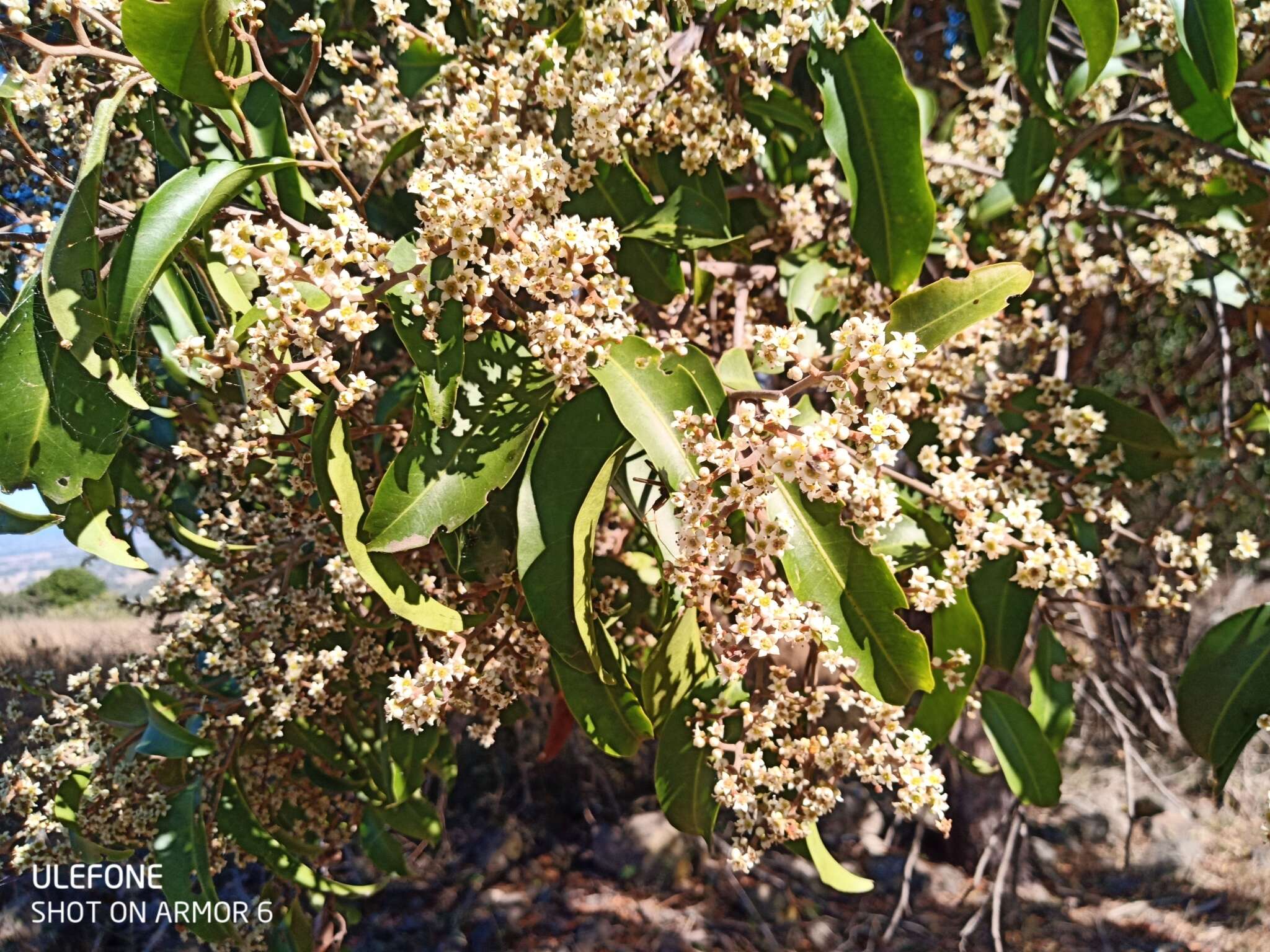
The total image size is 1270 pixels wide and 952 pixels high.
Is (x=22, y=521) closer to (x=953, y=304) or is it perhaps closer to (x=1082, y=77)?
(x=953, y=304)

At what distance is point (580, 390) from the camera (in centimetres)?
104

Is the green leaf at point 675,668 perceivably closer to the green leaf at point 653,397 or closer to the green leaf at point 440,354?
the green leaf at point 653,397

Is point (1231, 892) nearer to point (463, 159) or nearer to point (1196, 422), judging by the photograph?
point (1196, 422)

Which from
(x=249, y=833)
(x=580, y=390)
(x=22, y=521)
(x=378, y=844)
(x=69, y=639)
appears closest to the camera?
(x=580, y=390)

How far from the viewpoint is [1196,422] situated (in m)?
2.40

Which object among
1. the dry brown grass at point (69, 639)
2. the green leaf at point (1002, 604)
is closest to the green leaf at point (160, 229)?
the green leaf at point (1002, 604)

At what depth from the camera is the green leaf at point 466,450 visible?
0.92 metres

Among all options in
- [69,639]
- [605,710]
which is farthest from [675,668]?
[69,639]

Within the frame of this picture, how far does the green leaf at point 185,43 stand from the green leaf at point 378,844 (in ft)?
4.29

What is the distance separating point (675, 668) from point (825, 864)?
369 millimetres

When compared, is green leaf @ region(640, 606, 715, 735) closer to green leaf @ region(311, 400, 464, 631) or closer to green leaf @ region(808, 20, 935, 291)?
green leaf @ region(311, 400, 464, 631)

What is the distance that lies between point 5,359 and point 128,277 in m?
0.19

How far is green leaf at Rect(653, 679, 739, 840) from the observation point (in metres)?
1.19

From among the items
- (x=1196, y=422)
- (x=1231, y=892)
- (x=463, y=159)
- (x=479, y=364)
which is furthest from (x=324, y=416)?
(x=1231, y=892)
